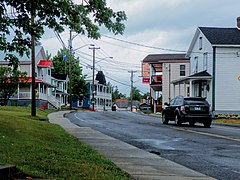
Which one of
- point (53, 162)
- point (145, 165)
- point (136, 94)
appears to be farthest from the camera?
point (136, 94)

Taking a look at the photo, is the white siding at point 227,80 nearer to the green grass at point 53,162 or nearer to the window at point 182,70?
the window at point 182,70

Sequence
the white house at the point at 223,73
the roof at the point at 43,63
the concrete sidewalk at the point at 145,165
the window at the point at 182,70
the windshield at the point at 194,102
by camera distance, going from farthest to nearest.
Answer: the roof at the point at 43,63
the window at the point at 182,70
the white house at the point at 223,73
the windshield at the point at 194,102
the concrete sidewalk at the point at 145,165

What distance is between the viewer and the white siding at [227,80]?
117ft

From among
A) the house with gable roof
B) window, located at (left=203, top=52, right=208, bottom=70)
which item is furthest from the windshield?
the house with gable roof

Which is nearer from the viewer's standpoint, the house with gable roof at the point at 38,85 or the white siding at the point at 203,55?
the white siding at the point at 203,55

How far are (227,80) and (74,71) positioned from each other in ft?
169

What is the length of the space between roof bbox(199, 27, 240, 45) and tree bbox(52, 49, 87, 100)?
36470 millimetres

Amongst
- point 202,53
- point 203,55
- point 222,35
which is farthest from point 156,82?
point 222,35

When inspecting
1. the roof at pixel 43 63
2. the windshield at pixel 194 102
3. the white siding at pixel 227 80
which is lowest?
the windshield at pixel 194 102

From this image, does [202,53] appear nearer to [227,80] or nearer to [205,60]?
[205,60]

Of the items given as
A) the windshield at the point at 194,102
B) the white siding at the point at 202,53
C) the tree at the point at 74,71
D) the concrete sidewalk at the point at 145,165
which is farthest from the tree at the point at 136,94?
the concrete sidewalk at the point at 145,165

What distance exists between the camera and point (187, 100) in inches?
851

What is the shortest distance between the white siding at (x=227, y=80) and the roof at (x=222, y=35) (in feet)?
2.45

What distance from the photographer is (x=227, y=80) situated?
118 ft
